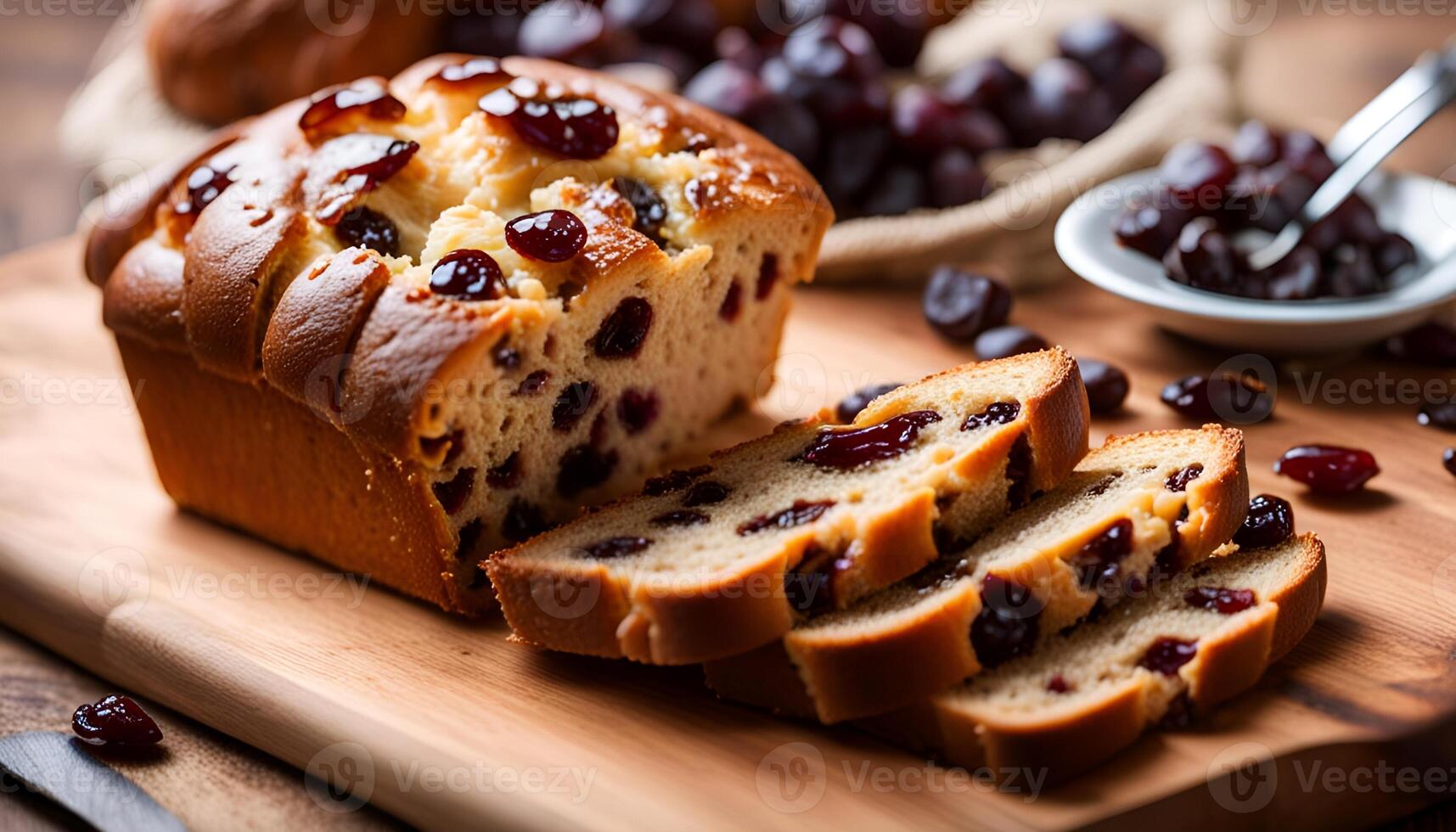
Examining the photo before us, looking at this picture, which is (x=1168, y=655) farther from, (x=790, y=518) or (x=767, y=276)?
(x=767, y=276)

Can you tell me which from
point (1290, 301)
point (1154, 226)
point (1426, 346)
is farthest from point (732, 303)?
point (1426, 346)

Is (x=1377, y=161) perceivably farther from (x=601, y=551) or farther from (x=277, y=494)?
Answer: (x=277, y=494)

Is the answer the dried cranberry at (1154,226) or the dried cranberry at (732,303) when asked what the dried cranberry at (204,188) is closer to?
the dried cranberry at (732,303)

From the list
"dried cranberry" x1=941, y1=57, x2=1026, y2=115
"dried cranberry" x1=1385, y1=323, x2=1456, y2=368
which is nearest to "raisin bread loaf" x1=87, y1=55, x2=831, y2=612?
"dried cranberry" x1=941, y1=57, x2=1026, y2=115

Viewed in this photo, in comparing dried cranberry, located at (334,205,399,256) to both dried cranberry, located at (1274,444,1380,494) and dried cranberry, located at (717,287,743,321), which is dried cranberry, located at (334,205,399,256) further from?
dried cranberry, located at (1274,444,1380,494)

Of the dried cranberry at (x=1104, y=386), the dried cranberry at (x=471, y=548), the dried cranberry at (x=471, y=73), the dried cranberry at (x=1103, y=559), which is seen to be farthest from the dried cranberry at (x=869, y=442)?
the dried cranberry at (x=471, y=73)

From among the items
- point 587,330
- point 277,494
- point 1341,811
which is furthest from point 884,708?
point 277,494
